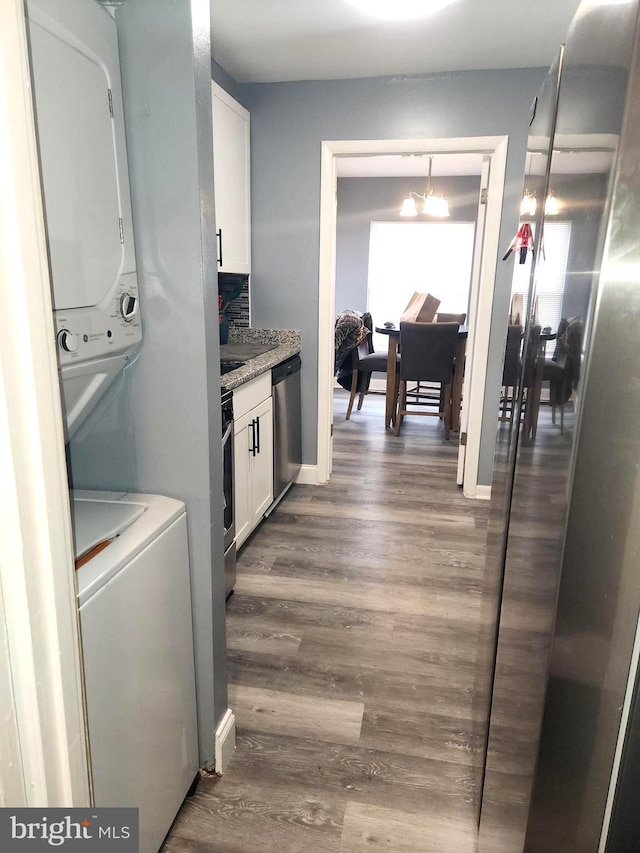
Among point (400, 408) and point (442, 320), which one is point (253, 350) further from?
point (442, 320)

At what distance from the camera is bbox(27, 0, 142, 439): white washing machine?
1.03 m

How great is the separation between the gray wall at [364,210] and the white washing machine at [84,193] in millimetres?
6143

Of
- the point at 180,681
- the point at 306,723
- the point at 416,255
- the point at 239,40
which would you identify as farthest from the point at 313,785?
the point at 416,255

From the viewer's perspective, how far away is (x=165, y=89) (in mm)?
1252

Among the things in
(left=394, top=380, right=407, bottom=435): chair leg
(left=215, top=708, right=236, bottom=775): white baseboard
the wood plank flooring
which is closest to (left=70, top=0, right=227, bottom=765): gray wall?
(left=215, top=708, right=236, bottom=775): white baseboard

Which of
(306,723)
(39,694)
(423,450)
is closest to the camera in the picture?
(39,694)

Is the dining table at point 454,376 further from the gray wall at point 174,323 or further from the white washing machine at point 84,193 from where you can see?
the white washing machine at point 84,193

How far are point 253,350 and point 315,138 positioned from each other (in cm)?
132

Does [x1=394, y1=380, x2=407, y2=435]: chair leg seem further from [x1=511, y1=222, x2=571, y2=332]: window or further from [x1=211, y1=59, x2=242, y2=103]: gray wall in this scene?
[x1=511, y1=222, x2=571, y2=332]: window

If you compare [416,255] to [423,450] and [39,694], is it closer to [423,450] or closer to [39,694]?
[423,450]

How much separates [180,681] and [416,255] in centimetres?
650

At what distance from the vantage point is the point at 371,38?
9.00ft

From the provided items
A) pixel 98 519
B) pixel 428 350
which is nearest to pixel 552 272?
pixel 98 519

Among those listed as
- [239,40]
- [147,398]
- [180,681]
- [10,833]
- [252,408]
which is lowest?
[180,681]
